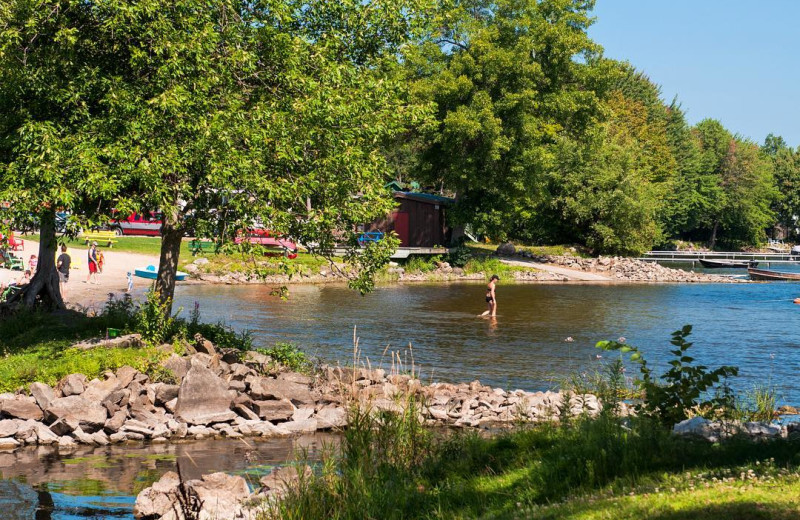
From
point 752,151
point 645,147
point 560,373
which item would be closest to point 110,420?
point 560,373

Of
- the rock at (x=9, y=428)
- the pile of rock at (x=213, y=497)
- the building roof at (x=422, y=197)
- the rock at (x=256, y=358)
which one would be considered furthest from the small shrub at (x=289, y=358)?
the building roof at (x=422, y=197)

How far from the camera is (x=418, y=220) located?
60.6 m

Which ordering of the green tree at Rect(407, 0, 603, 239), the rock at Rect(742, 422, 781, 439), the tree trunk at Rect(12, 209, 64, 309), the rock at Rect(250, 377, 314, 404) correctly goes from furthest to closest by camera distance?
the green tree at Rect(407, 0, 603, 239) → the tree trunk at Rect(12, 209, 64, 309) → the rock at Rect(250, 377, 314, 404) → the rock at Rect(742, 422, 781, 439)

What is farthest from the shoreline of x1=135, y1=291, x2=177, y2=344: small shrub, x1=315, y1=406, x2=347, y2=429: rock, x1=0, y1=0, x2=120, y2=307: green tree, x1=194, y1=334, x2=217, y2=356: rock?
x1=315, y1=406, x2=347, y2=429: rock

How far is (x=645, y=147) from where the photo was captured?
91688mm

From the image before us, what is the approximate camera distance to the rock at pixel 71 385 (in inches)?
586

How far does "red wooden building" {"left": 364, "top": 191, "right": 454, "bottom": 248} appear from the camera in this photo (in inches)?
2370

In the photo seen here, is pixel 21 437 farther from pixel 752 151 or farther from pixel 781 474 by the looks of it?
pixel 752 151

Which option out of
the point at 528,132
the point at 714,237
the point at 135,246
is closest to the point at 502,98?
the point at 528,132

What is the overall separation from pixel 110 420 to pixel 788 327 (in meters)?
28.1

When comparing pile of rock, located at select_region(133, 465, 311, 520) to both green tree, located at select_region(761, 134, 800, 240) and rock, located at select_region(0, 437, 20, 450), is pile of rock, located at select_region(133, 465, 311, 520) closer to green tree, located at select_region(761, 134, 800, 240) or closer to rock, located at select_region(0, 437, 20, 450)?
rock, located at select_region(0, 437, 20, 450)

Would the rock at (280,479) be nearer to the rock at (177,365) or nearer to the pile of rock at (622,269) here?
the rock at (177,365)

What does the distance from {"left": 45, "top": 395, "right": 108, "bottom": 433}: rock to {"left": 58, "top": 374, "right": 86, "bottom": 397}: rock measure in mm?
296

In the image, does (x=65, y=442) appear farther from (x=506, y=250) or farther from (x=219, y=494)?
(x=506, y=250)
